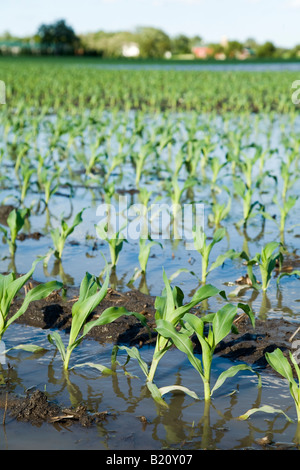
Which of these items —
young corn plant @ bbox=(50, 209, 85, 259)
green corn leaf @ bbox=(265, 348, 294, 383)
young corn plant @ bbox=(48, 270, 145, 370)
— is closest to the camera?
green corn leaf @ bbox=(265, 348, 294, 383)

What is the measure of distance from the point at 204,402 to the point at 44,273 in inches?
95.9

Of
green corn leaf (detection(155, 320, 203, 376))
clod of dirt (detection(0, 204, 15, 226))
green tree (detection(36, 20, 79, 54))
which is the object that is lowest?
clod of dirt (detection(0, 204, 15, 226))

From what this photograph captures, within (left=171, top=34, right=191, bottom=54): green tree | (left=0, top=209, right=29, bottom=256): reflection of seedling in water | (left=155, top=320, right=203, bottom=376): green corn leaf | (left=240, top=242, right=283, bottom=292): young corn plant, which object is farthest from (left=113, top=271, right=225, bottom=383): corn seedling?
(left=171, top=34, right=191, bottom=54): green tree

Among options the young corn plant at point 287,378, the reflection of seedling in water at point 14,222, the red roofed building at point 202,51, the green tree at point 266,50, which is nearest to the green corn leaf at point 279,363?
the young corn plant at point 287,378

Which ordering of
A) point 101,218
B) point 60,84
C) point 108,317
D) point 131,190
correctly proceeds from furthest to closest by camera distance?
point 60,84 < point 131,190 < point 101,218 < point 108,317

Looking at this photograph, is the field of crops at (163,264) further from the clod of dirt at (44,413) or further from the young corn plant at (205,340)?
the clod of dirt at (44,413)

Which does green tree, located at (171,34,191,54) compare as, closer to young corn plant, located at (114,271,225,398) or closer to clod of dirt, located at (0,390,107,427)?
young corn plant, located at (114,271,225,398)

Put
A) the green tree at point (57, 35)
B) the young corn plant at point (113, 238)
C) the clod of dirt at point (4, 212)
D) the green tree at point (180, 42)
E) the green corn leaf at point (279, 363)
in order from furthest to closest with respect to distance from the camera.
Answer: the green tree at point (180, 42)
the green tree at point (57, 35)
the clod of dirt at point (4, 212)
the young corn plant at point (113, 238)
the green corn leaf at point (279, 363)

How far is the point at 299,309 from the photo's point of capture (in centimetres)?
447

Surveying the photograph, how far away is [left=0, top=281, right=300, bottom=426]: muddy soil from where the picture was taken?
297 cm

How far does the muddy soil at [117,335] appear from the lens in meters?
2.97

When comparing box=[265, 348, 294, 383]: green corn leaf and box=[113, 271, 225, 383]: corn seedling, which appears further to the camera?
box=[113, 271, 225, 383]: corn seedling

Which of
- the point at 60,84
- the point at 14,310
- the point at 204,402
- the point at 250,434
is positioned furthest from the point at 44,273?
the point at 60,84
